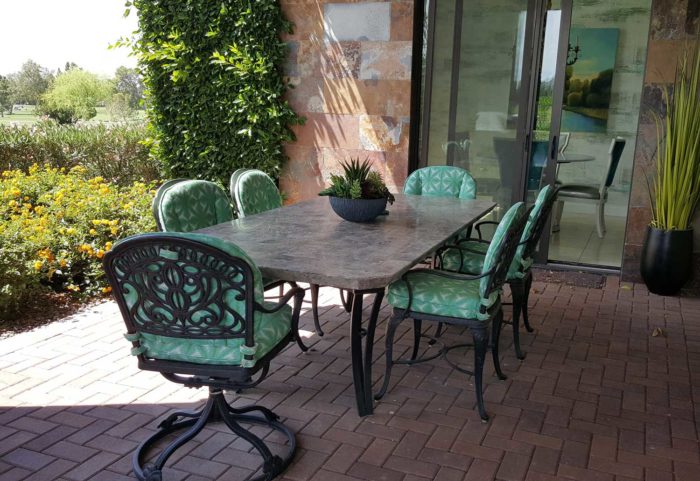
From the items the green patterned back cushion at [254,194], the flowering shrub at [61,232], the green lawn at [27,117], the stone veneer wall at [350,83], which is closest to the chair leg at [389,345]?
the green patterned back cushion at [254,194]

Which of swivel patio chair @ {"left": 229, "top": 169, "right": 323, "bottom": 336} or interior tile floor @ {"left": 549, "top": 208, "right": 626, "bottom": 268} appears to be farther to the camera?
interior tile floor @ {"left": 549, "top": 208, "right": 626, "bottom": 268}

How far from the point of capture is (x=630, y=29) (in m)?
7.28

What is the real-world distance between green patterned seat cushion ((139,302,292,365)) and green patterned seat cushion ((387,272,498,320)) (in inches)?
30.4

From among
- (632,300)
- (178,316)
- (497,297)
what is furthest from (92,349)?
(632,300)

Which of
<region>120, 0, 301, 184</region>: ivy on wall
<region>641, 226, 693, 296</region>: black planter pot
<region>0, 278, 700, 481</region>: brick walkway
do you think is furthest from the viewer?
<region>120, 0, 301, 184</region>: ivy on wall

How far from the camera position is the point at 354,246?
277cm

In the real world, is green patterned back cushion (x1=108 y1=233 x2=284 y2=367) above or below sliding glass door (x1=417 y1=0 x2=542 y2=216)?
below

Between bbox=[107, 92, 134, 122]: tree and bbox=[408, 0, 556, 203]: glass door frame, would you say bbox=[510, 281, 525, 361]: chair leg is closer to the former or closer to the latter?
bbox=[408, 0, 556, 203]: glass door frame

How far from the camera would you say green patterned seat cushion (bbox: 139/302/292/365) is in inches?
83.8

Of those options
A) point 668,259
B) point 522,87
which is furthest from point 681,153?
point 522,87

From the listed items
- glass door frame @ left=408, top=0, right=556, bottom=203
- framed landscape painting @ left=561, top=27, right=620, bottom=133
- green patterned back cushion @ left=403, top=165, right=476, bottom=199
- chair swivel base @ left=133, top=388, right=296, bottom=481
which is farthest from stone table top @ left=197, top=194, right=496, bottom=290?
framed landscape painting @ left=561, top=27, right=620, bottom=133

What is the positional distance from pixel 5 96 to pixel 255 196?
4.75 meters

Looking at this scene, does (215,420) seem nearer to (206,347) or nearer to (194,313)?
(206,347)

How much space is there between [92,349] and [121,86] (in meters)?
5.19
